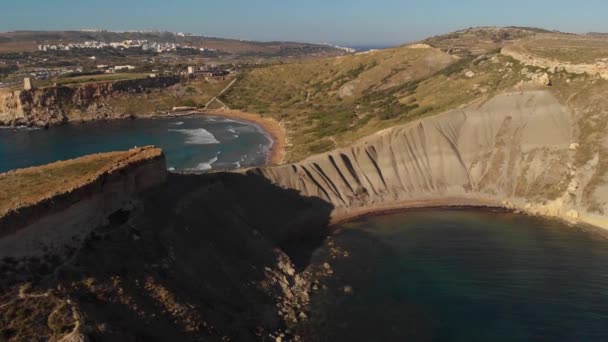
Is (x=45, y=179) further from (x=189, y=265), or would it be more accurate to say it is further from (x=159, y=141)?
(x=159, y=141)

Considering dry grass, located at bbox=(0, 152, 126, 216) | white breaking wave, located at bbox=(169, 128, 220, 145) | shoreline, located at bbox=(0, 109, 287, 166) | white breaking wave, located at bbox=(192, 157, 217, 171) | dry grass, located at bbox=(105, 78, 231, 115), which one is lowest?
white breaking wave, located at bbox=(192, 157, 217, 171)

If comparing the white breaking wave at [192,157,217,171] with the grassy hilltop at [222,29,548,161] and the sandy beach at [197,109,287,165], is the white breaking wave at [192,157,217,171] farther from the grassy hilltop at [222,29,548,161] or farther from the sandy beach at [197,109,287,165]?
the grassy hilltop at [222,29,548,161]

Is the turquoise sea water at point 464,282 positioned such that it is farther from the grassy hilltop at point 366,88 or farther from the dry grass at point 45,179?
the grassy hilltop at point 366,88

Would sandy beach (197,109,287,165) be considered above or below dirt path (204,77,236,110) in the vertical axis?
below

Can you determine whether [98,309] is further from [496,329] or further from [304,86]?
[304,86]

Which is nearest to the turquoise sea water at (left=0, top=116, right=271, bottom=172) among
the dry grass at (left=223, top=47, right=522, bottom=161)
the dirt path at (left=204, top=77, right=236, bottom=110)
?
the dry grass at (left=223, top=47, right=522, bottom=161)

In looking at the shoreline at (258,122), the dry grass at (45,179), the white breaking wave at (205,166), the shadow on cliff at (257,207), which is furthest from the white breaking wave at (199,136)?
the dry grass at (45,179)

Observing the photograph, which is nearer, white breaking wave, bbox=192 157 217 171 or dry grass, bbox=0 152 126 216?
dry grass, bbox=0 152 126 216

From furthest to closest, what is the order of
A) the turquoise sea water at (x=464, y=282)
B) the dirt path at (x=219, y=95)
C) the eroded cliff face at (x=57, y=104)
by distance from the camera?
the dirt path at (x=219, y=95)
the eroded cliff face at (x=57, y=104)
the turquoise sea water at (x=464, y=282)
